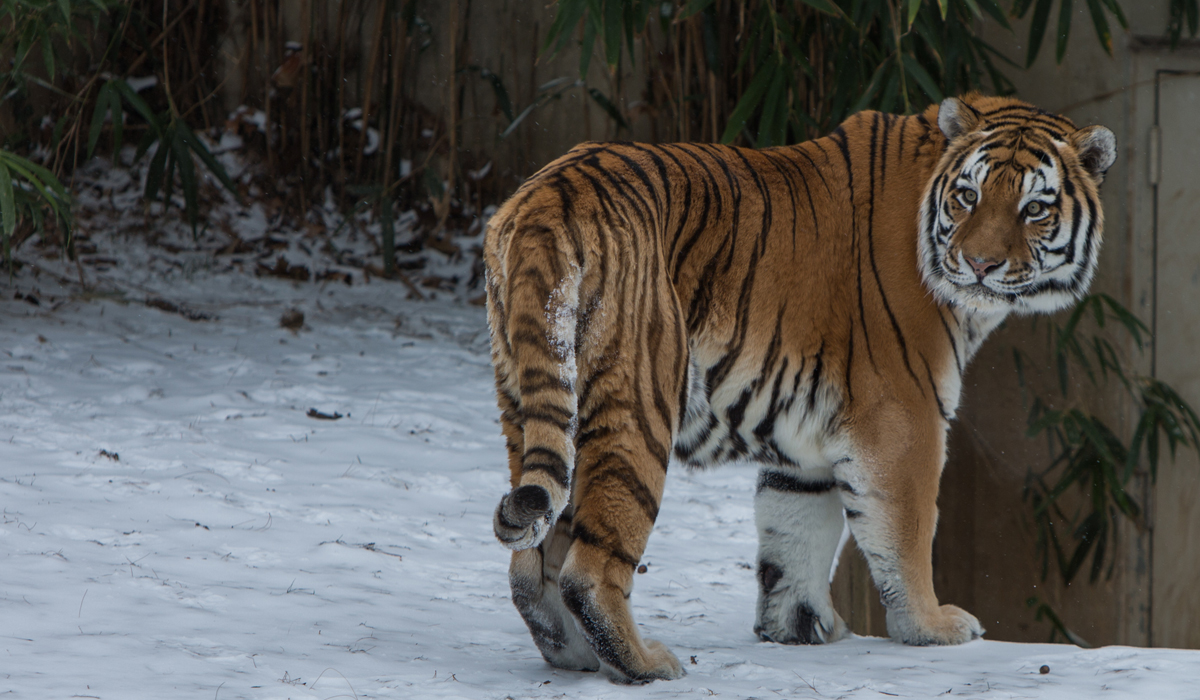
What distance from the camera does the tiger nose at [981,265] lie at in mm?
2357

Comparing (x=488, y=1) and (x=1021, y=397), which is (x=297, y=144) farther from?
(x=1021, y=397)

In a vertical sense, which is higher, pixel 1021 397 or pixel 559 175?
pixel 559 175

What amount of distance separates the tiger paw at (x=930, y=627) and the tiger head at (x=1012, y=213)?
26.7 inches

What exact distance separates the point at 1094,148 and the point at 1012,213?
26 cm

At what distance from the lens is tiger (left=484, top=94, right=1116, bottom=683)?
197cm

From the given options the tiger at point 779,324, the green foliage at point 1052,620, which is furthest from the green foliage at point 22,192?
the green foliage at point 1052,620

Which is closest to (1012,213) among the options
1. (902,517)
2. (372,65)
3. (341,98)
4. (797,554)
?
(902,517)

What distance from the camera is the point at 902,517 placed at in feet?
7.86

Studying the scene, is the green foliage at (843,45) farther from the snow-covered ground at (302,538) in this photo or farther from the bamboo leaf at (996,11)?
the snow-covered ground at (302,538)

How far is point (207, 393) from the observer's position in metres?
4.27

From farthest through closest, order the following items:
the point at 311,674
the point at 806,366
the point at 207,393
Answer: the point at 207,393, the point at 806,366, the point at 311,674

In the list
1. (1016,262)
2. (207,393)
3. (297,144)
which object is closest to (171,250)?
(297,144)

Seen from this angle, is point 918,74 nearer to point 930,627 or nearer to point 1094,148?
point 1094,148

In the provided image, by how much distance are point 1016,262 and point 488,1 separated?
4.55 metres
